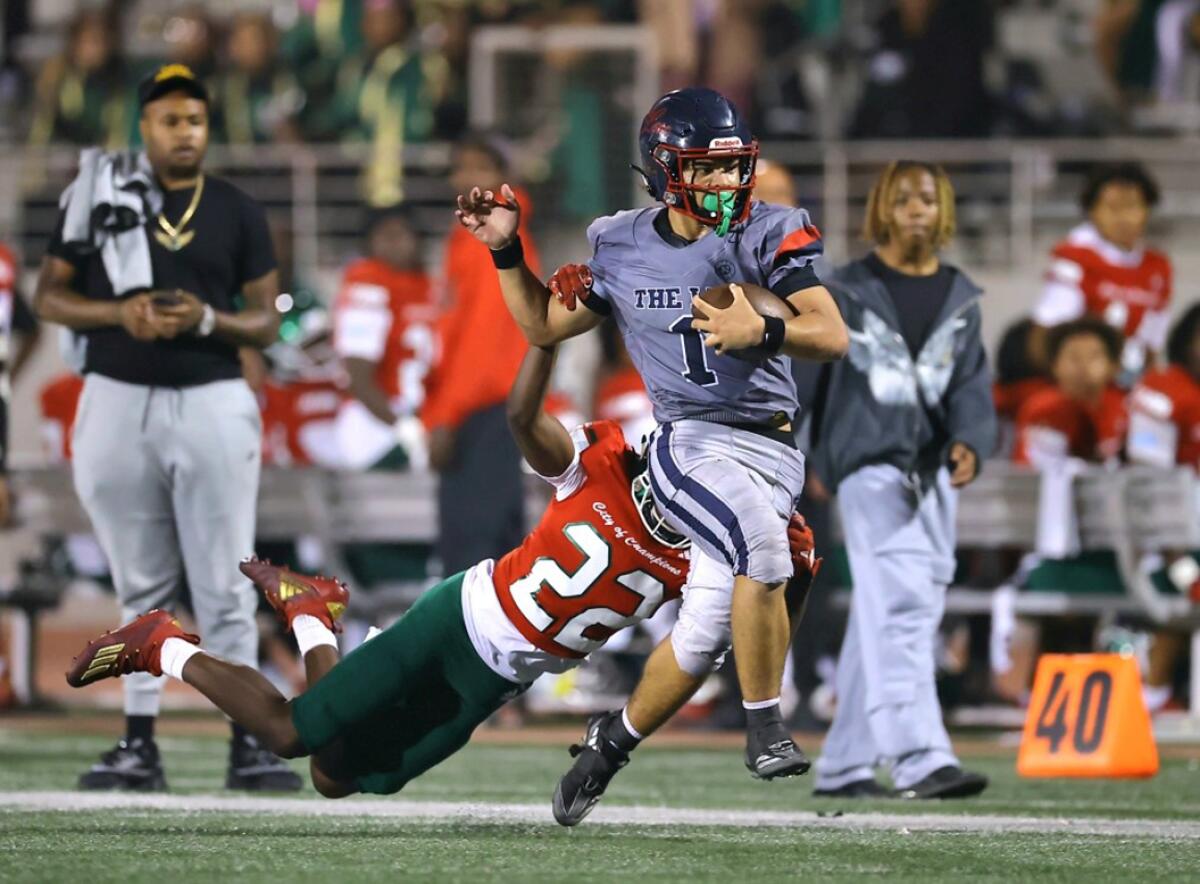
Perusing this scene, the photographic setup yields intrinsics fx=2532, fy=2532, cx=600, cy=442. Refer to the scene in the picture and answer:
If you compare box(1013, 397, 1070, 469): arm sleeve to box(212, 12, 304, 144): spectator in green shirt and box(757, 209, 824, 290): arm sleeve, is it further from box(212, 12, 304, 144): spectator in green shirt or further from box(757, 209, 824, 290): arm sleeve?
box(212, 12, 304, 144): spectator in green shirt

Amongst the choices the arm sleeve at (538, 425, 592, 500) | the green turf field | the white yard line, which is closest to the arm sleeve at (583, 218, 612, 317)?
the arm sleeve at (538, 425, 592, 500)

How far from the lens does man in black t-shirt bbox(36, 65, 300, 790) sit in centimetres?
784

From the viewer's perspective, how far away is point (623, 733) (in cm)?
618

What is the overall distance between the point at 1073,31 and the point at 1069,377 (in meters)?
6.72

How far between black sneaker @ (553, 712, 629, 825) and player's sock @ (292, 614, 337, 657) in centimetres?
67

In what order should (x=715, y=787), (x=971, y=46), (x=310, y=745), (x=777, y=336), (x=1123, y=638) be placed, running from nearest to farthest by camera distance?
(x=777, y=336) → (x=310, y=745) → (x=715, y=787) → (x=1123, y=638) → (x=971, y=46)

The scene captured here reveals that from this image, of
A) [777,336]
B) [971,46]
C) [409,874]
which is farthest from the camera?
[971,46]

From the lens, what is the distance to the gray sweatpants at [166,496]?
7844mm

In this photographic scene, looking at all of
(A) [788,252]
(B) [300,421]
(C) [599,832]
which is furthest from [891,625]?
(B) [300,421]

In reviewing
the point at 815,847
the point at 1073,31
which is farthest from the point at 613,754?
the point at 1073,31

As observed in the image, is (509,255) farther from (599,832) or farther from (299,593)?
(599,832)

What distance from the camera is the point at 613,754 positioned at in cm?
618

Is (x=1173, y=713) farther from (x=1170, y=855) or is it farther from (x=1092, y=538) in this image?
(x=1170, y=855)

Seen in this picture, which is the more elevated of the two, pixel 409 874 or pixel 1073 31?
pixel 1073 31
